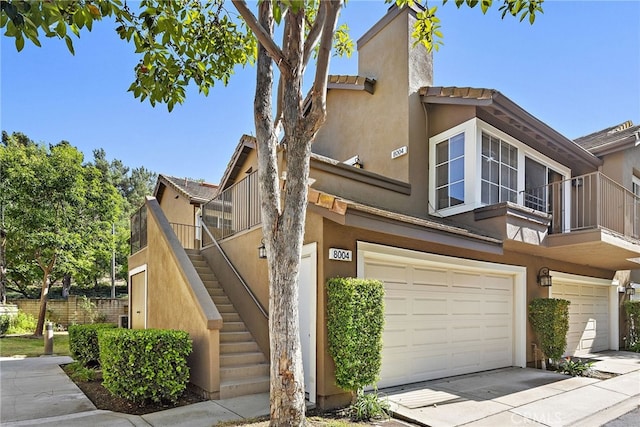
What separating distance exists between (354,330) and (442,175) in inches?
214

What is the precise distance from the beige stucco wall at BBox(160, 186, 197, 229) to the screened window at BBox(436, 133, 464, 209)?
32.2 feet

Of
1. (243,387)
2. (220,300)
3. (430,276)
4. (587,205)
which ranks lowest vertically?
(243,387)

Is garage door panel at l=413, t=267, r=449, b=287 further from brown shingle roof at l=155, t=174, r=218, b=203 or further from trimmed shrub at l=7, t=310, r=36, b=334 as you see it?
trimmed shrub at l=7, t=310, r=36, b=334

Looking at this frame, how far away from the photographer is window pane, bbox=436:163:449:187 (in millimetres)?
9805

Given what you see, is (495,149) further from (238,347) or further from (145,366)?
(145,366)

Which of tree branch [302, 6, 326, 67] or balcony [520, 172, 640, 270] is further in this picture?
balcony [520, 172, 640, 270]

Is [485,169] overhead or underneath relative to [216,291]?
overhead

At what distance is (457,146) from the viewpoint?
31.4 ft

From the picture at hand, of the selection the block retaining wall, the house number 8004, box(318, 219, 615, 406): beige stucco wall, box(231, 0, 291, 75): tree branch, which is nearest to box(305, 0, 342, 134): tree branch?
box(231, 0, 291, 75): tree branch

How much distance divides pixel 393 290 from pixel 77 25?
6.15 metres

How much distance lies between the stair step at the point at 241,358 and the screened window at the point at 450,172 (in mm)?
5485

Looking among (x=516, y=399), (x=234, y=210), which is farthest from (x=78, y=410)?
(x=516, y=399)

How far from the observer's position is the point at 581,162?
12.1m

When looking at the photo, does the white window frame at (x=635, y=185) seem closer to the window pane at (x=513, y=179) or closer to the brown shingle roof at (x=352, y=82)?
the window pane at (x=513, y=179)
